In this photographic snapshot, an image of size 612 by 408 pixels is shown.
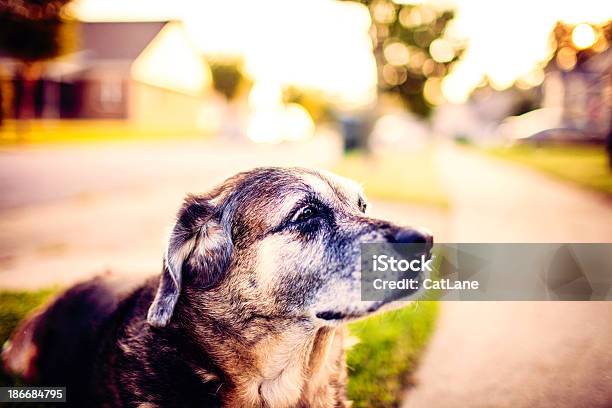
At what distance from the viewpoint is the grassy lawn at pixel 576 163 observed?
288 cm

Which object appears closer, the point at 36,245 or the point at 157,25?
the point at 36,245

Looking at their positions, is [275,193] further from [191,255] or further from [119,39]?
[119,39]

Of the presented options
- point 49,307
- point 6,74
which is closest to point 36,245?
point 6,74

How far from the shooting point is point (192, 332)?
188 cm

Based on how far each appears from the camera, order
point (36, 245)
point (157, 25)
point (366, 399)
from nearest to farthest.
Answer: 1. point (366, 399)
2. point (36, 245)
3. point (157, 25)

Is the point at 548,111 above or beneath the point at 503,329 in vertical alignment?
above

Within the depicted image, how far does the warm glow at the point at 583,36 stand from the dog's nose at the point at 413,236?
189cm

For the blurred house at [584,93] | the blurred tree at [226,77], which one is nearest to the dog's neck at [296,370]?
the blurred house at [584,93]

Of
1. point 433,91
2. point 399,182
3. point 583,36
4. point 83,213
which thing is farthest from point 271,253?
point 433,91

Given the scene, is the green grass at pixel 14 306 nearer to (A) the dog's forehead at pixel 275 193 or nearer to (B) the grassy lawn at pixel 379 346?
(B) the grassy lawn at pixel 379 346

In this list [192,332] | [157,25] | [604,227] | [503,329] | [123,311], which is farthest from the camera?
[157,25]

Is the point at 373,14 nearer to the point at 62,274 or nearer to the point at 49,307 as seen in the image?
the point at 62,274

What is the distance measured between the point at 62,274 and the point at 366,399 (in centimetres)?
331

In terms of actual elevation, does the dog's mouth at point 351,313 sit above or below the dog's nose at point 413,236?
below
